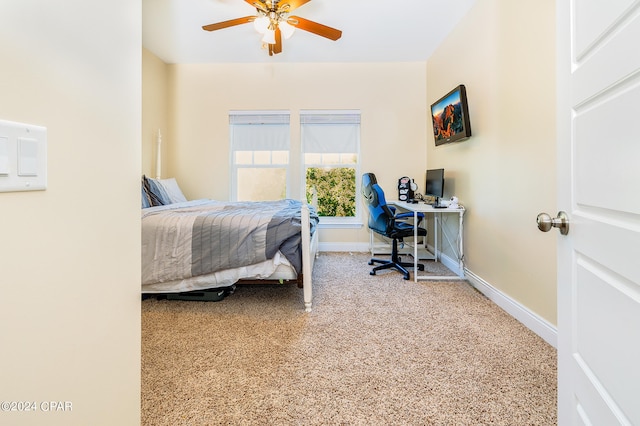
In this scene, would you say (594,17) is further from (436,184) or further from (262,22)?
(436,184)

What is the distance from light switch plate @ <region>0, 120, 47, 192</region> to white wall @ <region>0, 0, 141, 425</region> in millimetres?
16

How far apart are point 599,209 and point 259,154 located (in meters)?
4.06

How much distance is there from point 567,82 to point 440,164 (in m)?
3.08

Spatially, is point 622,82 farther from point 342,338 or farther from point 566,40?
point 342,338

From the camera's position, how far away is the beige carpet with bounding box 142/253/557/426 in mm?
1229

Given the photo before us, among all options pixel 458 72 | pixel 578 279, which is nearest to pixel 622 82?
pixel 578 279

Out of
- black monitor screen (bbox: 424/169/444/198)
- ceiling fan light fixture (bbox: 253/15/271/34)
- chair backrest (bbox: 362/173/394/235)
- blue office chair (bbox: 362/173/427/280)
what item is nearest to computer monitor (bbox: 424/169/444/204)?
black monitor screen (bbox: 424/169/444/198)

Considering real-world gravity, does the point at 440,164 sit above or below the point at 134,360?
above

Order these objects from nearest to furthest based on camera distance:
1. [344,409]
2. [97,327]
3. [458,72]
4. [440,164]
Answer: [97,327], [344,409], [458,72], [440,164]

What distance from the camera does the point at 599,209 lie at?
593mm

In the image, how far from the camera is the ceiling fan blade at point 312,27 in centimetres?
245

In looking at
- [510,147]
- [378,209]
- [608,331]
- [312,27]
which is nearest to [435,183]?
[378,209]

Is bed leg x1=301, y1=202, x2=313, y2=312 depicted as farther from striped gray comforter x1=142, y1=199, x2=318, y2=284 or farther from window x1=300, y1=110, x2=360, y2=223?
window x1=300, y1=110, x2=360, y2=223

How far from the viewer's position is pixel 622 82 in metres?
0.51
